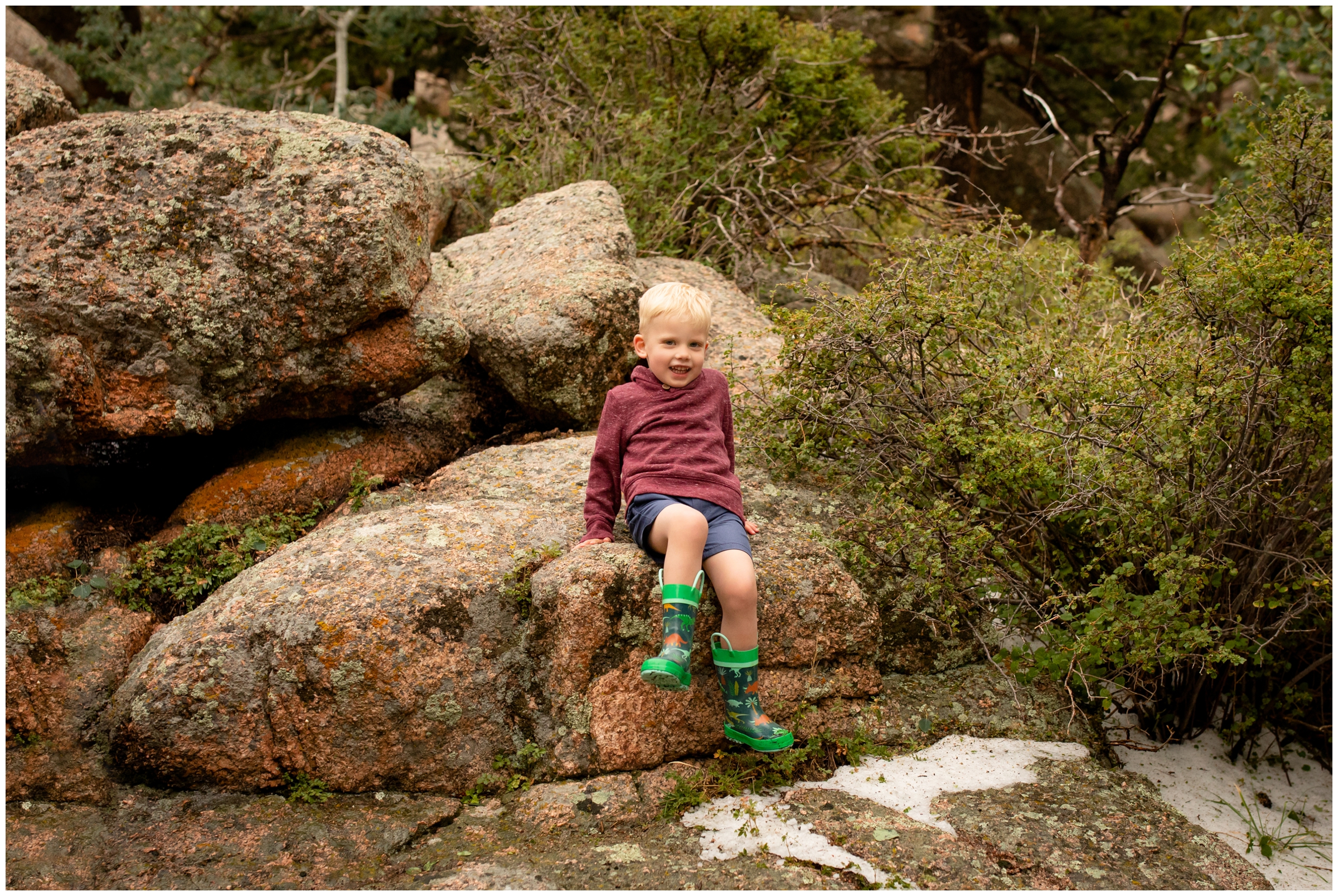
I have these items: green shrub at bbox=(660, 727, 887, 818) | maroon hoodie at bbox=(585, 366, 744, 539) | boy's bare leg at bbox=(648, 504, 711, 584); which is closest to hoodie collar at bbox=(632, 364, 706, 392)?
maroon hoodie at bbox=(585, 366, 744, 539)

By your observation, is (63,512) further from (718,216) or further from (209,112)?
(718,216)

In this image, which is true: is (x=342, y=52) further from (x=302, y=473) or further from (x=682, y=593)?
(x=682, y=593)

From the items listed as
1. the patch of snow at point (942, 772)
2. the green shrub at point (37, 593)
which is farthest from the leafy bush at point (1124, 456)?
the green shrub at point (37, 593)

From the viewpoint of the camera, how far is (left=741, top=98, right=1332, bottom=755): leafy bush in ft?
11.5

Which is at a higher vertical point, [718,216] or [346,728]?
[718,216]

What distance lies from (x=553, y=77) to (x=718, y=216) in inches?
72.8

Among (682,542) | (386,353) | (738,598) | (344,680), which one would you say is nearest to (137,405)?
(386,353)

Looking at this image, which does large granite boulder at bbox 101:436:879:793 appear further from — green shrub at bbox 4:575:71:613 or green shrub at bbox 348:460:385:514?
green shrub at bbox 348:460:385:514

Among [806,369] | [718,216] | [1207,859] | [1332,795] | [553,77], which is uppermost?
[553,77]

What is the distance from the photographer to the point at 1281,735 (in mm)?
4258

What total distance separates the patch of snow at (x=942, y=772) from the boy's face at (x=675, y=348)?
5.02 feet

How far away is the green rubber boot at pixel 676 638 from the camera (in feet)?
9.93

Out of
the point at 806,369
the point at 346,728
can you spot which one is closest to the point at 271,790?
the point at 346,728

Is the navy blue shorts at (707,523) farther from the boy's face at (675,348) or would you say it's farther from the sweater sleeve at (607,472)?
the boy's face at (675,348)
